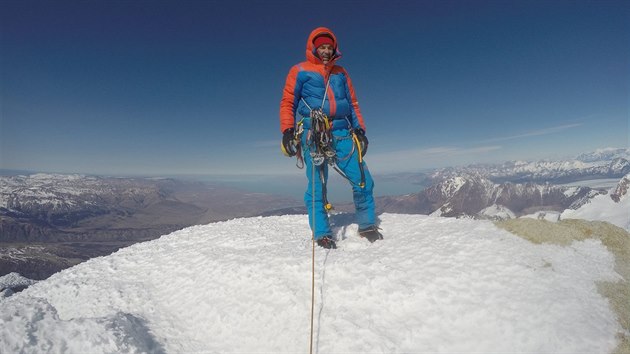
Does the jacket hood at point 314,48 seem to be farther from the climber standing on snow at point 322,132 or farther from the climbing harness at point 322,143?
the climbing harness at point 322,143

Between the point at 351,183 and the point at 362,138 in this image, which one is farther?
the point at 362,138

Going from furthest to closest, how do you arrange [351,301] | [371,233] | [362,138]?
[362,138] → [371,233] → [351,301]

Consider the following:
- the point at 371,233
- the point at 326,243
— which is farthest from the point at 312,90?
the point at 371,233

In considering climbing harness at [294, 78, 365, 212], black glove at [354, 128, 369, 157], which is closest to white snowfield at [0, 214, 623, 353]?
climbing harness at [294, 78, 365, 212]

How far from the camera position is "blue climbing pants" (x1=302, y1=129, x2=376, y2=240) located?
7734mm

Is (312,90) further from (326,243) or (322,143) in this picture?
(326,243)

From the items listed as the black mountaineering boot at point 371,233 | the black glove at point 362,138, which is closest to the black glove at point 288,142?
the black glove at point 362,138

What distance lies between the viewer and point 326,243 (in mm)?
7406

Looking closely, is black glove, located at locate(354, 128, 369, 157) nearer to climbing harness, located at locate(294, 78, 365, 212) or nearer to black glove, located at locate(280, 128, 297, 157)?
climbing harness, located at locate(294, 78, 365, 212)

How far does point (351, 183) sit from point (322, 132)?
5.06 ft

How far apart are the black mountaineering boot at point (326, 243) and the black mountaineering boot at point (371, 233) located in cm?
96

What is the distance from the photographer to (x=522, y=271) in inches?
206

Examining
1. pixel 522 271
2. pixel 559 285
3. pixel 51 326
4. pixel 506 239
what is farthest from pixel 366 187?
pixel 51 326

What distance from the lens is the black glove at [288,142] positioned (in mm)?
7703
